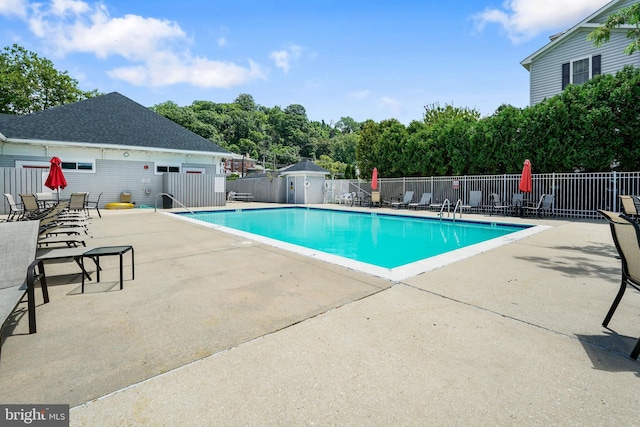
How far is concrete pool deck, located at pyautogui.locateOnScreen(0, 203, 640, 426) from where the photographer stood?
1.70 metres

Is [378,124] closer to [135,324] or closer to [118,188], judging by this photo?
[118,188]

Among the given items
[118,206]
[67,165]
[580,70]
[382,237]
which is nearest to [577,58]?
[580,70]

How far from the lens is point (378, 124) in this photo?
2269cm

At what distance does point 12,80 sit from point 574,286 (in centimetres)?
3920

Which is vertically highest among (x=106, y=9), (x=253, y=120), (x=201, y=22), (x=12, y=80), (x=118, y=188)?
(x=253, y=120)

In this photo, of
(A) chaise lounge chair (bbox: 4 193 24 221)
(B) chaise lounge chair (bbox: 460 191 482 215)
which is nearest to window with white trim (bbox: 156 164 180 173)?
(A) chaise lounge chair (bbox: 4 193 24 221)

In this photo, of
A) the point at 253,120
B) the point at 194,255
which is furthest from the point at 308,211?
the point at 253,120

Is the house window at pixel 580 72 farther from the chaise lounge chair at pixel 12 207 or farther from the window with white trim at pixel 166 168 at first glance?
the chaise lounge chair at pixel 12 207

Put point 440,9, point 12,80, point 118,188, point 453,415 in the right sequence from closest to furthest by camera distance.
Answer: point 453,415 < point 440,9 < point 118,188 < point 12,80

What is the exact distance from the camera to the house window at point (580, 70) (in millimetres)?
14891

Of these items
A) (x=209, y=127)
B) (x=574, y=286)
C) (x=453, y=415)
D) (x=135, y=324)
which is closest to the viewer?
(x=453, y=415)

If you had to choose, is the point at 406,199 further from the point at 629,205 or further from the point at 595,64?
the point at 629,205

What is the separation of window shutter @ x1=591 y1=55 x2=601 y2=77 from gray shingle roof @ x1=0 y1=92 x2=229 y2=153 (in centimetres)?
1956

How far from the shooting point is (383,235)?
32.0ft
